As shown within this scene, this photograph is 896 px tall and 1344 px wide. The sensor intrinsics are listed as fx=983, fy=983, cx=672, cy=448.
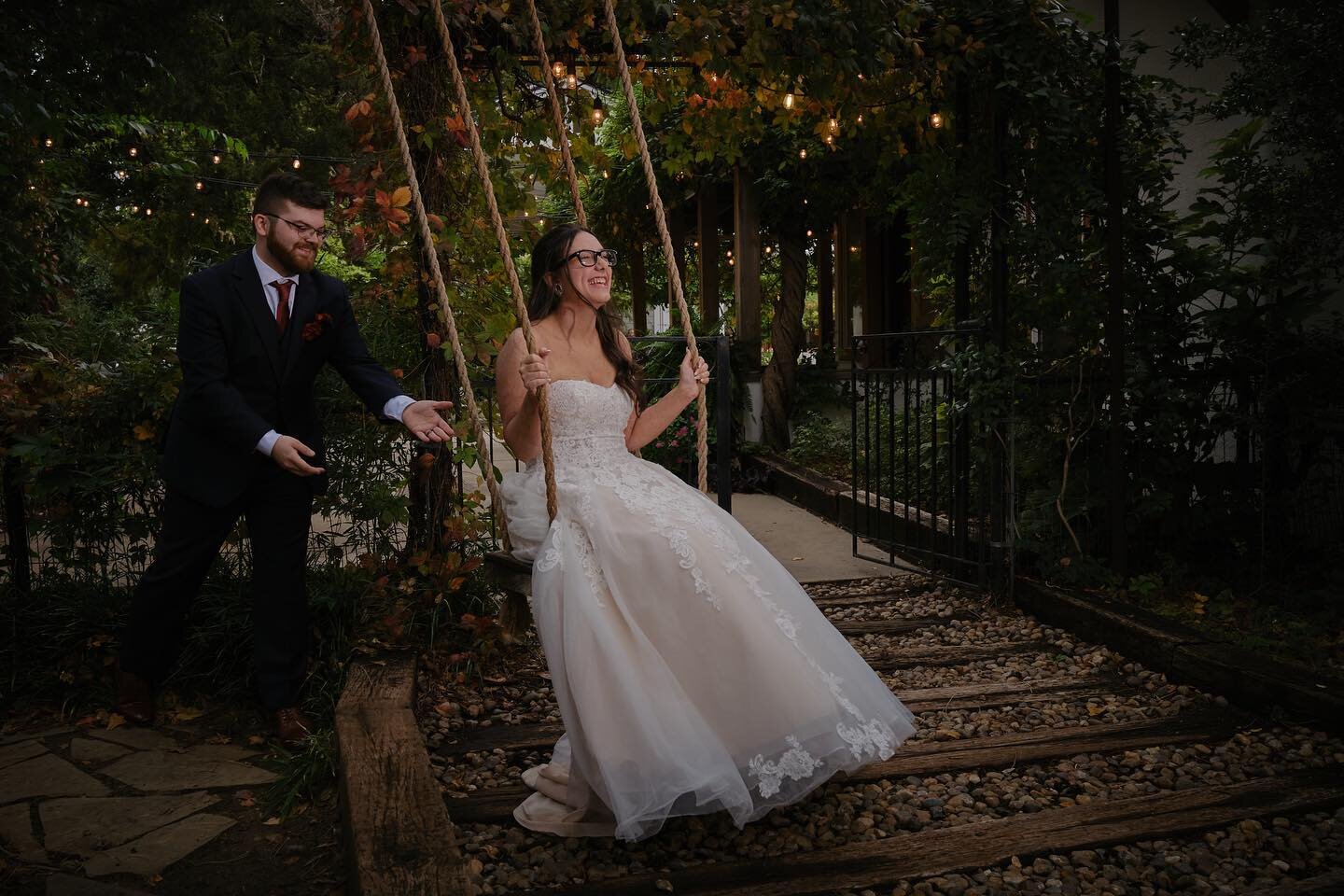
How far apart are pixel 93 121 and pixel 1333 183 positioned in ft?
24.2

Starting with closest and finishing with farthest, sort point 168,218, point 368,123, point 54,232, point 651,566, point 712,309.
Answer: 1. point 651,566
2. point 368,123
3. point 54,232
4. point 712,309
5. point 168,218

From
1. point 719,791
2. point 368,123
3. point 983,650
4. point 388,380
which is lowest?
point 983,650

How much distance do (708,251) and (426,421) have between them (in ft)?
32.0

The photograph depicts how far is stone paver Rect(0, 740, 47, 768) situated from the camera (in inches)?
134

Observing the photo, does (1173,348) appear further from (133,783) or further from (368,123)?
(133,783)

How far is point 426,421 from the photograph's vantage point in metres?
3.20

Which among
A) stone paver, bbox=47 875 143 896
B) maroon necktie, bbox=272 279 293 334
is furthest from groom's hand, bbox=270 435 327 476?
stone paver, bbox=47 875 143 896

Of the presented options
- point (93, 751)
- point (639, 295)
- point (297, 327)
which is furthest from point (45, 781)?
point (639, 295)

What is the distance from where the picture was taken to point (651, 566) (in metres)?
2.70

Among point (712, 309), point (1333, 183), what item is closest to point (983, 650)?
point (1333, 183)

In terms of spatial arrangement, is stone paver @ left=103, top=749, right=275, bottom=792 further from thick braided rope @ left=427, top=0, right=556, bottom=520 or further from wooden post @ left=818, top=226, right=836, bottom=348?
wooden post @ left=818, top=226, right=836, bottom=348

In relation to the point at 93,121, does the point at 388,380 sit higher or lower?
lower

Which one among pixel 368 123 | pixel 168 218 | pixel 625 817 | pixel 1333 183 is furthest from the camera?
pixel 168 218

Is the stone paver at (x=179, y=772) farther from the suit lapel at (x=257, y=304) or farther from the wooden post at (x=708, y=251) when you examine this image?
the wooden post at (x=708, y=251)
